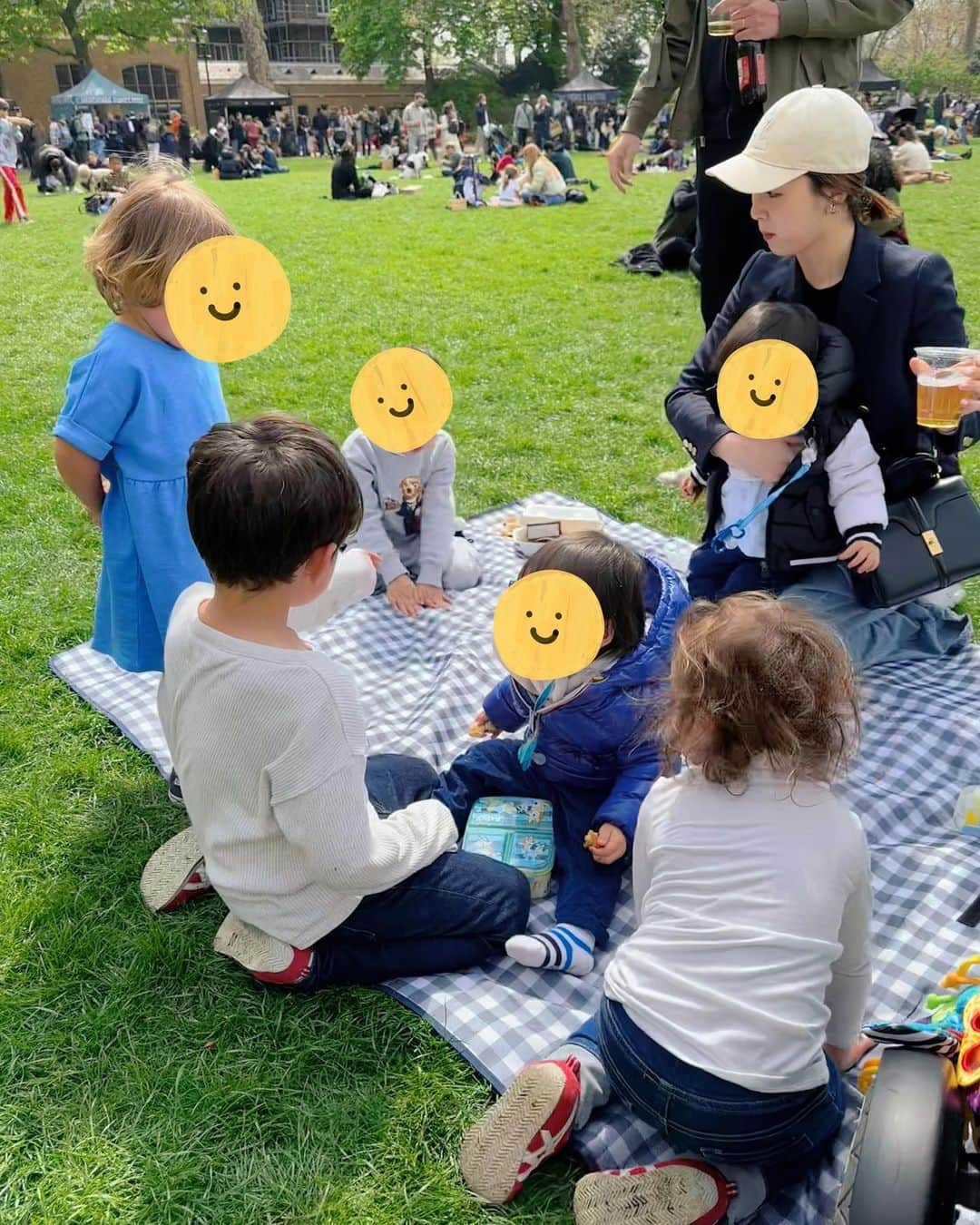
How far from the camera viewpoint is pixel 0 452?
523 cm

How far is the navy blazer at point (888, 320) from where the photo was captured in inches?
111

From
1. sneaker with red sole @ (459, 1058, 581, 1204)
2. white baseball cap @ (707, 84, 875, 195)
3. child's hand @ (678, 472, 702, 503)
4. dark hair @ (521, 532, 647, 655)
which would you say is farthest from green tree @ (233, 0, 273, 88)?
sneaker with red sole @ (459, 1058, 581, 1204)

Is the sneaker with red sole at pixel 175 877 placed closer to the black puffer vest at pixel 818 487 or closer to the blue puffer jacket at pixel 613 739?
the blue puffer jacket at pixel 613 739

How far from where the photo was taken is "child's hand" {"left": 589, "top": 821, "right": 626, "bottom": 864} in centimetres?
225

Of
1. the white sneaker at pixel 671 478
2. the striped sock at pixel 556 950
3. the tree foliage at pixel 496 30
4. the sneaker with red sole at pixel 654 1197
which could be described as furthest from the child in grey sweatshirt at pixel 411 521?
the tree foliage at pixel 496 30

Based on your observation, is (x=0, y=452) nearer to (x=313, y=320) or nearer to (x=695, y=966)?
(x=313, y=320)

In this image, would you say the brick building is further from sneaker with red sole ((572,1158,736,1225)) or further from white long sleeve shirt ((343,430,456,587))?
sneaker with red sole ((572,1158,736,1225))

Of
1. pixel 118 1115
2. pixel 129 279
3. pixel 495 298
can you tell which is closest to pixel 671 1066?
pixel 118 1115

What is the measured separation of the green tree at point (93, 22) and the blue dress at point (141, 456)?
38.2 metres

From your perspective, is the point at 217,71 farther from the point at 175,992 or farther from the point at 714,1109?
the point at 714,1109

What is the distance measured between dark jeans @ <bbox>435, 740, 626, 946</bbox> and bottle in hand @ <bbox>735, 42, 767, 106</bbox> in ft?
8.10

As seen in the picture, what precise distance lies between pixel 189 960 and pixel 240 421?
1148mm

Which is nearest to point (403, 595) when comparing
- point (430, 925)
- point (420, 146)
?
point (430, 925)

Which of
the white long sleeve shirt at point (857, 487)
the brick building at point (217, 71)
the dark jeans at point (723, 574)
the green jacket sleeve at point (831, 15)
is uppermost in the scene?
the brick building at point (217, 71)
